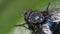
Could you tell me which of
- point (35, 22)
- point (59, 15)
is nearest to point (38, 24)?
point (35, 22)

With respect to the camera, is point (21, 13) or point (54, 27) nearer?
point (54, 27)

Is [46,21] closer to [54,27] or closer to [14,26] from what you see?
[54,27]

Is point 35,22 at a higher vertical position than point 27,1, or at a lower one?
lower
